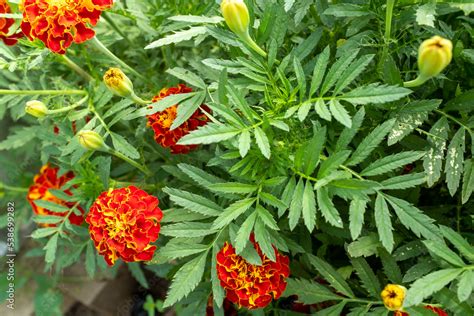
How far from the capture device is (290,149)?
0.69 metres

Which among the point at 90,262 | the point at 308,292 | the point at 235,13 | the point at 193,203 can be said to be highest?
the point at 235,13

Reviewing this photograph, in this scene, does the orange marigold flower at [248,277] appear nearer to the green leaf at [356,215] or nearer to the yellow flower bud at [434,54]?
the green leaf at [356,215]

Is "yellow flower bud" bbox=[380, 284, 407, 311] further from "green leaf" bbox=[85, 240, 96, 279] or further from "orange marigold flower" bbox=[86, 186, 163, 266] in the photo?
"green leaf" bbox=[85, 240, 96, 279]

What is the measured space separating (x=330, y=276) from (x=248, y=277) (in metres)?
0.13

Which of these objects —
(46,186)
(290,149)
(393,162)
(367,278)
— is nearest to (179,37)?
(290,149)

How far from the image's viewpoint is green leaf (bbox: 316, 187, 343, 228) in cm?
61

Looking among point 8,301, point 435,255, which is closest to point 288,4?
point 435,255

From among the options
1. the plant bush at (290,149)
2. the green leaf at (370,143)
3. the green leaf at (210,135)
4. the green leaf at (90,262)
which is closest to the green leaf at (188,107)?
the plant bush at (290,149)

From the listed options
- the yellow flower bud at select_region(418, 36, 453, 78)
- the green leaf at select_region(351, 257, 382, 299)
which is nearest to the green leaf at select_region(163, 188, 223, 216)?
the green leaf at select_region(351, 257, 382, 299)

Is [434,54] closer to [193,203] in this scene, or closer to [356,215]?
[356,215]

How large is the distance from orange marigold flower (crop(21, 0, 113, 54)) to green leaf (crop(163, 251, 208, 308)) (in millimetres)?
351

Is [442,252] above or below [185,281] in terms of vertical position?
above

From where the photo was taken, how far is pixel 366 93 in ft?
2.00

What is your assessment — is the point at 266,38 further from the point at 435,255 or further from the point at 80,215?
the point at 80,215
